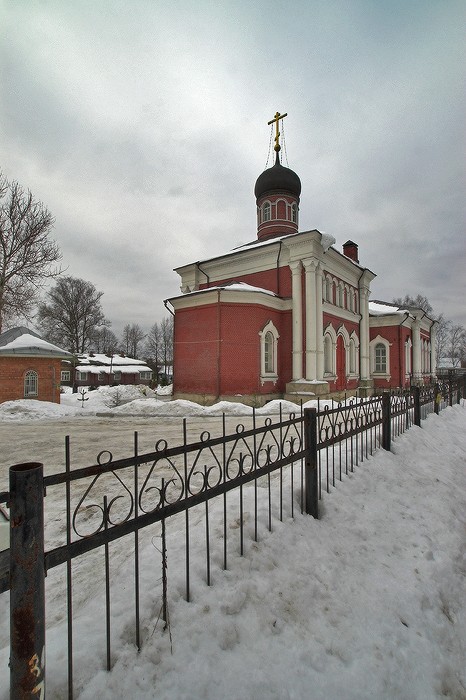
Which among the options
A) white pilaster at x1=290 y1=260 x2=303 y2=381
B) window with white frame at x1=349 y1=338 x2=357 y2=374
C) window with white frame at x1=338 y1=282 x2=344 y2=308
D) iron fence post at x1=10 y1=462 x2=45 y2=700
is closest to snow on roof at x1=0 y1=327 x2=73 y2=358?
white pilaster at x1=290 y1=260 x2=303 y2=381

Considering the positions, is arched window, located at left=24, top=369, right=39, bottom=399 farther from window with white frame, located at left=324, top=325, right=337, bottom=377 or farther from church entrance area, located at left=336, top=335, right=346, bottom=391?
church entrance area, located at left=336, top=335, right=346, bottom=391

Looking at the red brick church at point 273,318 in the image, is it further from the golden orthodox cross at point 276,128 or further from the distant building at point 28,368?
the distant building at point 28,368

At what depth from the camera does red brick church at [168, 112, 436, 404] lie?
14.3 meters

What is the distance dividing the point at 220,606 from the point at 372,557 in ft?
4.93

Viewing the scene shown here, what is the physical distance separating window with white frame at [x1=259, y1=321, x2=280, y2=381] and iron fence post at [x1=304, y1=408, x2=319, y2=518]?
1133 centimetres

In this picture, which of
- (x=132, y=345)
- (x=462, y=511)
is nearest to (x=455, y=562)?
(x=462, y=511)

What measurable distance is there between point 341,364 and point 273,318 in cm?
541

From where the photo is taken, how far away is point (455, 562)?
306 cm

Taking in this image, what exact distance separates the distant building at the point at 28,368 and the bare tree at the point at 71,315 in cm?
1873

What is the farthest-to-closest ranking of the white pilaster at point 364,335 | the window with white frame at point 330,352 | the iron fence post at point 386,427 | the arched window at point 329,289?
the white pilaster at point 364,335 → the arched window at point 329,289 → the window with white frame at point 330,352 → the iron fence post at point 386,427

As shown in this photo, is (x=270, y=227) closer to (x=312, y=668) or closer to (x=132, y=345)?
(x=312, y=668)

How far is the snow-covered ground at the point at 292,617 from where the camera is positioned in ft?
5.37

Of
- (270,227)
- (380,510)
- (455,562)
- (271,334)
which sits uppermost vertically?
(270,227)

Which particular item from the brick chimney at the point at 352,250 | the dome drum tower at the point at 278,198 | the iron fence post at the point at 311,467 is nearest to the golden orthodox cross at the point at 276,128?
the dome drum tower at the point at 278,198
